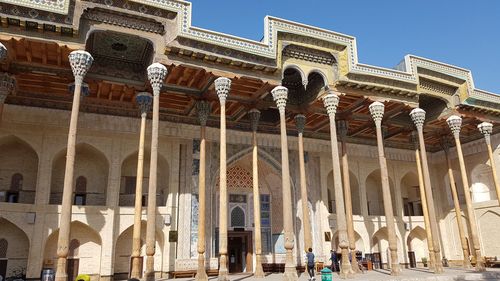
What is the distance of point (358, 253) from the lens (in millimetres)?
18453

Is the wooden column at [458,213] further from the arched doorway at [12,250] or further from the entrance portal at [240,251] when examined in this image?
the arched doorway at [12,250]

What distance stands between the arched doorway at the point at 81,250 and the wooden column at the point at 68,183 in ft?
14.6

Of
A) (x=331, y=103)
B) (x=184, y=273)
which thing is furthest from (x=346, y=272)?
(x=184, y=273)

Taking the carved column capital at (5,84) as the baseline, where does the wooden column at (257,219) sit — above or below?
below

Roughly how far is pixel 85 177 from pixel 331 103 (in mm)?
9338

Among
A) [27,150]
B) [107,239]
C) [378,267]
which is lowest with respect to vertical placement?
[378,267]

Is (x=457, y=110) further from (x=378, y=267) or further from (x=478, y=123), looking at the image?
(x=378, y=267)

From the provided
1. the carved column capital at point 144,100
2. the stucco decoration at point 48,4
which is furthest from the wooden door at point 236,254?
the stucco decoration at point 48,4

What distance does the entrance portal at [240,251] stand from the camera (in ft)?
55.8

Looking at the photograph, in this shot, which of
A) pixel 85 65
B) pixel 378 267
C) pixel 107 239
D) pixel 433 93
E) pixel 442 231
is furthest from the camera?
pixel 442 231

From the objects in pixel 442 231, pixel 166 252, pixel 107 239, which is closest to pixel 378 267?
pixel 442 231

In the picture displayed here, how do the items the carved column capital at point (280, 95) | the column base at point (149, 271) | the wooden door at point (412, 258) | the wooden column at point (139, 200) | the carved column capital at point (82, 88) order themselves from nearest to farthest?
the column base at point (149, 271) < the wooden column at point (139, 200) < the carved column capital at point (82, 88) < the carved column capital at point (280, 95) < the wooden door at point (412, 258)

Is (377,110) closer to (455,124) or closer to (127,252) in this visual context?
(455,124)

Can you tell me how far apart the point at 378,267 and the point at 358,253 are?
1522 millimetres
